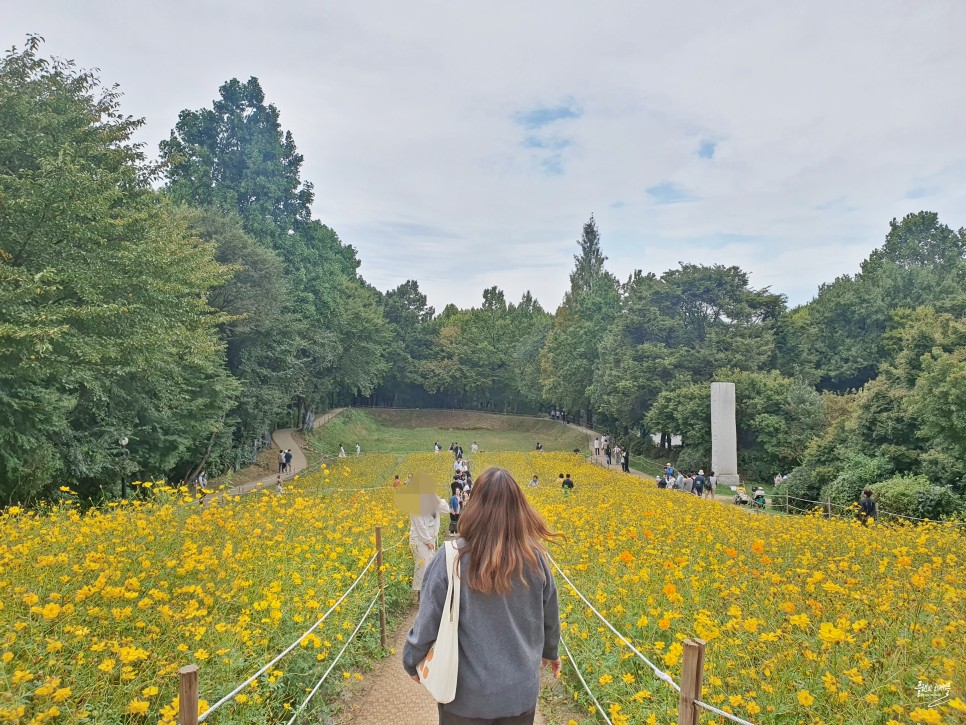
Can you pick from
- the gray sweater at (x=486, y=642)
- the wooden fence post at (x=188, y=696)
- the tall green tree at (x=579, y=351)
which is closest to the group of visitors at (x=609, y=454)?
the tall green tree at (x=579, y=351)

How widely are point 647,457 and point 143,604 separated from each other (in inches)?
1400

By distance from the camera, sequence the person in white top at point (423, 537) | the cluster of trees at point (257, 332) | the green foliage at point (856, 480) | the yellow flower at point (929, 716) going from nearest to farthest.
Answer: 1. the yellow flower at point (929, 716)
2. the person in white top at point (423, 537)
3. the cluster of trees at point (257, 332)
4. the green foliage at point (856, 480)

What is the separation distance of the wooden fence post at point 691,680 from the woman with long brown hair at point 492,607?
604 mm

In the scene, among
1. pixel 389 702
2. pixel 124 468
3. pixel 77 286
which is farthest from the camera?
pixel 124 468

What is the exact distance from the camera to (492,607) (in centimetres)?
236

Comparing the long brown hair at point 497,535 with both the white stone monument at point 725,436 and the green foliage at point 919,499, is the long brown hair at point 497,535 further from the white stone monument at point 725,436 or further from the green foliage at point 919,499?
the white stone monument at point 725,436

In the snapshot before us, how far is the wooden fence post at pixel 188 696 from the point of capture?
7.42 feet

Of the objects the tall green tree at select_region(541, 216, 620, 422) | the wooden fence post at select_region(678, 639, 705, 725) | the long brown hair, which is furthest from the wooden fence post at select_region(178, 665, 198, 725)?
the tall green tree at select_region(541, 216, 620, 422)

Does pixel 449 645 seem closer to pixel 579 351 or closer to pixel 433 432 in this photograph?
pixel 579 351

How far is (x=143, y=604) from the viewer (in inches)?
159

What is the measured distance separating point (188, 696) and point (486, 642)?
43.8 inches

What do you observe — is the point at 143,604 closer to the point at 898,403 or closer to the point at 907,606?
the point at 907,606

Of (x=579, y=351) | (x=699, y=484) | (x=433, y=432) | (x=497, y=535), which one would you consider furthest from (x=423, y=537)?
(x=433, y=432)

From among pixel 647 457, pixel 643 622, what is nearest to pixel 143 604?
pixel 643 622
